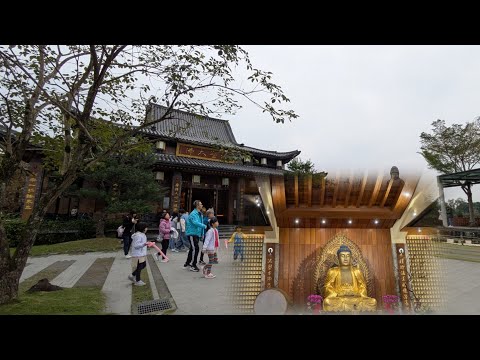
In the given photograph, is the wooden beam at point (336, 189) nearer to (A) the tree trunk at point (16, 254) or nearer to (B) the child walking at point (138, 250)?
(B) the child walking at point (138, 250)

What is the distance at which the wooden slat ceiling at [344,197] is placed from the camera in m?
3.38

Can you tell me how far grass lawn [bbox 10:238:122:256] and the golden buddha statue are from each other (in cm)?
960

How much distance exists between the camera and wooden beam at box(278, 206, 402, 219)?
3.46 m

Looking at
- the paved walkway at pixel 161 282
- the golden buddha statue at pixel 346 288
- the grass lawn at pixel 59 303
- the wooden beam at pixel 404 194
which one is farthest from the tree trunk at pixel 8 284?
the wooden beam at pixel 404 194

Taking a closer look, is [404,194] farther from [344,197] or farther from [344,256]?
[344,256]

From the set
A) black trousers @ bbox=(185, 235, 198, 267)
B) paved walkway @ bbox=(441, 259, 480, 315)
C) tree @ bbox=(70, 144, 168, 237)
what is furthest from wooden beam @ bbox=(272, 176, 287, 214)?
tree @ bbox=(70, 144, 168, 237)

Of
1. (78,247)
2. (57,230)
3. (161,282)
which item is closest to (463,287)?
(161,282)

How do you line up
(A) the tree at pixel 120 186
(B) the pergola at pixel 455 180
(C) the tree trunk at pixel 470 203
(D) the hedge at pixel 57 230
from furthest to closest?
1. (C) the tree trunk at pixel 470 203
2. (B) the pergola at pixel 455 180
3. (A) the tree at pixel 120 186
4. (D) the hedge at pixel 57 230

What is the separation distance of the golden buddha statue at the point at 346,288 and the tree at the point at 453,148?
693 inches

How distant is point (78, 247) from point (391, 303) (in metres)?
10.8

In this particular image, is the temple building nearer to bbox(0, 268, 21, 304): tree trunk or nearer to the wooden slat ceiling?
bbox(0, 268, 21, 304): tree trunk

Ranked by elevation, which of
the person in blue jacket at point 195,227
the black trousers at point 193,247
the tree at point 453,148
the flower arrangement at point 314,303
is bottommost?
the flower arrangement at point 314,303
